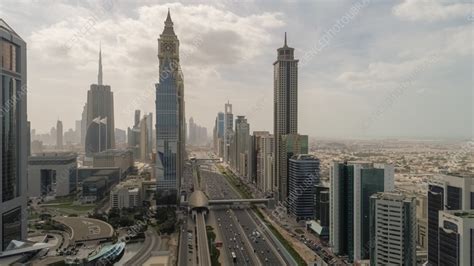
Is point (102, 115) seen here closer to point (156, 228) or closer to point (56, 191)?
point (56, 191)

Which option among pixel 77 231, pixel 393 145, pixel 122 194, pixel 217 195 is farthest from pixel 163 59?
pixel 393 145

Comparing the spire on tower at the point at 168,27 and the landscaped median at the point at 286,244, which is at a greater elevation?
the spire on tower at the point at 168,27

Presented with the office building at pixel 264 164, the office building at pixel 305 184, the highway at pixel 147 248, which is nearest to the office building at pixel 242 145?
the office building at pixel 264 164

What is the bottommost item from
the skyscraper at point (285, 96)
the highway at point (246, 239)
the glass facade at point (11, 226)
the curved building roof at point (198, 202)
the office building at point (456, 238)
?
the highway at point (246, 239)

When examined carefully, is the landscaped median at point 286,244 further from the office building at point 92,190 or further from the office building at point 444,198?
the office building at point 92,190

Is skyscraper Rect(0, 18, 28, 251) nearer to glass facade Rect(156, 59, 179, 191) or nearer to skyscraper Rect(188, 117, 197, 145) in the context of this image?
glass facade Rect(156, 59, 179, 191)

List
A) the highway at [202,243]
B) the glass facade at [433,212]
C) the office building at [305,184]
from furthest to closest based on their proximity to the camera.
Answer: the office building at [305,184]
the highway at [202,243]
the glass facade at [433,212]

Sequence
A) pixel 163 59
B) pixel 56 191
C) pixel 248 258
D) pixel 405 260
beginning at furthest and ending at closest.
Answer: pixel 56 191
pixel 163 59
pixel 248 258
pixel 405 260
